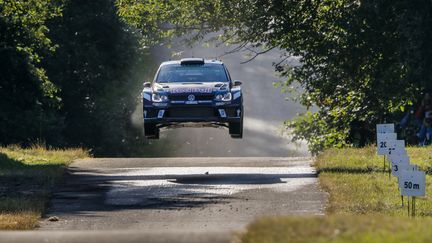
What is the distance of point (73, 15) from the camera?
52.4 meters

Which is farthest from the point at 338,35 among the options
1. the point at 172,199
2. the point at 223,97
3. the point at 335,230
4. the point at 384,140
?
the point at 335,230

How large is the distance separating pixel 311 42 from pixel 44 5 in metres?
8.60

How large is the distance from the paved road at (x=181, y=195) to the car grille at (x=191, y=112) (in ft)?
→ 3.47

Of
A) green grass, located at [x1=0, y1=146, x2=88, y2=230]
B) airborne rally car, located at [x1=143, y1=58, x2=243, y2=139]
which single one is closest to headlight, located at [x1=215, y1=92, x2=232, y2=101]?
airborne rally car, located at [x1=143, y1=58, x2=243, y2=139]

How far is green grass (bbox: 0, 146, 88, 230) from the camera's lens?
17.2 meters

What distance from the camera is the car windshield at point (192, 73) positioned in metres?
26.4

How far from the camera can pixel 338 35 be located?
25.7 meters

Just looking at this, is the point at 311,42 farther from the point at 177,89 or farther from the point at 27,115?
the point at 27,115

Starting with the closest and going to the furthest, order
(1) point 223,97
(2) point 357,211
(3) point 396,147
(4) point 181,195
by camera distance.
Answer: (2) point 357,211 < (3) point 396,147 < (4) point 181,195 < (1) point 223,97

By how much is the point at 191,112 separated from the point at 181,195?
4779 millimetres

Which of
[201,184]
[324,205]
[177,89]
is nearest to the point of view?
[324,205]

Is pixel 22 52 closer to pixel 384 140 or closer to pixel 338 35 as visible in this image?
pixel 338 35

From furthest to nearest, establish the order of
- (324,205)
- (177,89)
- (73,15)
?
(73,15) < (177,89) < (324,205)

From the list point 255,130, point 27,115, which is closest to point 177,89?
point 27,115
